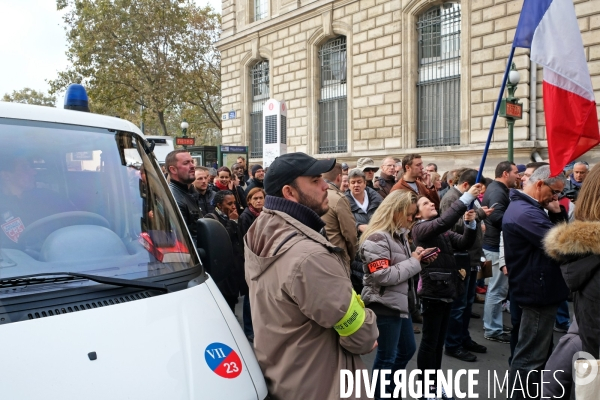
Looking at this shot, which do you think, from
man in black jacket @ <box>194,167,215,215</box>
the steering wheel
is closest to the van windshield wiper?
the steering wheel

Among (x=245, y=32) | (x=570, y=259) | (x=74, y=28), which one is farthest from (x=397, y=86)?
(x=74, y=28)

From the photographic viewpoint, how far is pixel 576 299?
2869 mm

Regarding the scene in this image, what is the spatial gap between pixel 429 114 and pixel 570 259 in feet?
52.3

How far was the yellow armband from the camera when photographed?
7.03 ft

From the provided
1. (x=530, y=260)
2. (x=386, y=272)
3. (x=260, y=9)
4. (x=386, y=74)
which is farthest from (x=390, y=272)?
(x=260, y=9)

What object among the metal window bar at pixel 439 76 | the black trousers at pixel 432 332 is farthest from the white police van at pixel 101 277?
the metal window bar at pixel 439 76

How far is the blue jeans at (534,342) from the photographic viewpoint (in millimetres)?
3883

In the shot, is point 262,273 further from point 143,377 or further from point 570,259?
point 570,259

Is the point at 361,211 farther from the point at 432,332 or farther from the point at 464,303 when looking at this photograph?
the point at 432,332

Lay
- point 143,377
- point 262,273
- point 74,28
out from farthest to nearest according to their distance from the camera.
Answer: point 74,28
point 262,273
point 143,377

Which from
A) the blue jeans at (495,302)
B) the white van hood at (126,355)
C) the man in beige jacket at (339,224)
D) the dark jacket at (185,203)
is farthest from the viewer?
the blue jeans at (495,302)

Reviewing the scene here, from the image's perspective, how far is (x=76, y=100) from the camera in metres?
3.26

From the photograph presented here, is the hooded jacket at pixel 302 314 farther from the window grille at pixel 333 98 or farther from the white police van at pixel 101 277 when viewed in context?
the window grille at pixel 333 98

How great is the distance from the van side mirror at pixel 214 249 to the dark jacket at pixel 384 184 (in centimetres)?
534
